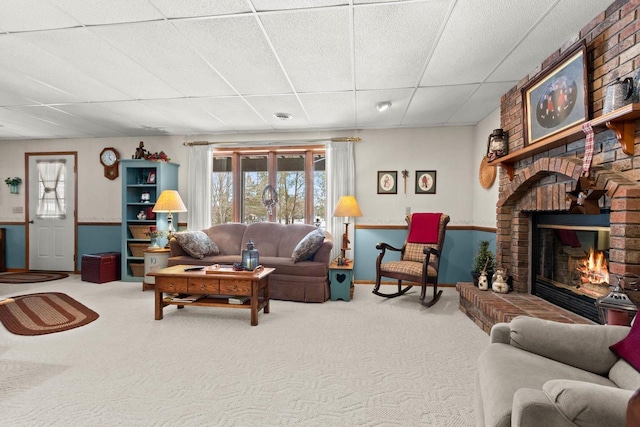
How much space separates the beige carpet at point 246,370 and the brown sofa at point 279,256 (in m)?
0.47

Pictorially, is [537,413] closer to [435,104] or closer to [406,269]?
[406,269]

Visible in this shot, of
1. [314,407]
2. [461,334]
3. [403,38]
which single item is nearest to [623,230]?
[461,334]

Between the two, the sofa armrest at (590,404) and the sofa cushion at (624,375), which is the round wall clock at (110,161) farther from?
the sofa cushion at (624,375)

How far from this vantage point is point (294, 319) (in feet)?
11.1

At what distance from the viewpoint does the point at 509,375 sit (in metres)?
1.29

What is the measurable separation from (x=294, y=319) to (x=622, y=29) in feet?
11.2

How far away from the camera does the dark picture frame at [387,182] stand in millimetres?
5109

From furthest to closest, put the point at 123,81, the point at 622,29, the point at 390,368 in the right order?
the point at 123,81 → the point at 390,368 → the point at 622,29

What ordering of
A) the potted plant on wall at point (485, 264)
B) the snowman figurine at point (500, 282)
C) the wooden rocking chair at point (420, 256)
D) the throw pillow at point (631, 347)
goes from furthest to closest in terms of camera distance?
1. the wooden rocking chair at point (420, 256)
2. the potted plant on wall at point (485, 264)
3. the snowman figurine at point (500, 282)
4. the throw pillow at point (631, 347)

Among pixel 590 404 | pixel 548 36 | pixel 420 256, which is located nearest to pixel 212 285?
pixel 420 256

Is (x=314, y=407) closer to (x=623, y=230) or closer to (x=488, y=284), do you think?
(x=623, y=230)

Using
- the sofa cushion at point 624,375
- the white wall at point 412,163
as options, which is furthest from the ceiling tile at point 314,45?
the sofa cushion at point 624,375

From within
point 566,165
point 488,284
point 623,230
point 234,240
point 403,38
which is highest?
point 403,38

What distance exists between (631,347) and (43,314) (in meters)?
4.77
